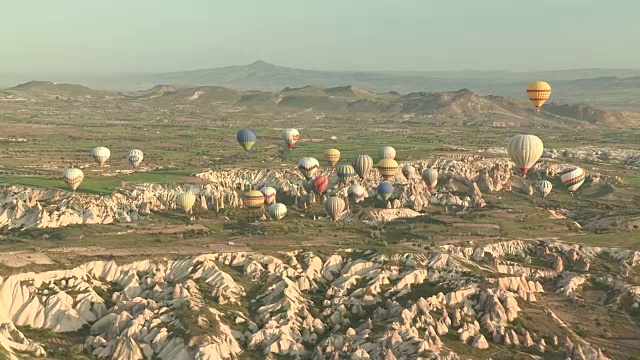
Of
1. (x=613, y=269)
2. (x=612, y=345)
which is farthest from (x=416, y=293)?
(x=613, y=269)

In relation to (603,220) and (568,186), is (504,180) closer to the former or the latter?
(568,186)

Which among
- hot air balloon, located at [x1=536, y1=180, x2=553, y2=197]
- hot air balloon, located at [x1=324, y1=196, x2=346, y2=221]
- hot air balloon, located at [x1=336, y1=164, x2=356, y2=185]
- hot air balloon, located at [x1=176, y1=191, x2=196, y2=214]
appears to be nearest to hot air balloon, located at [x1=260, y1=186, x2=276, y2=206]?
hot air balloon, located at [x1=324, y1=196, x2=346, y2=221]

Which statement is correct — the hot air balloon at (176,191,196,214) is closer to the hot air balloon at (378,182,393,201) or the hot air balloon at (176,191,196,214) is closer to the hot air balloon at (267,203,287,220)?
the hot air balloon at (267,203,287,220)

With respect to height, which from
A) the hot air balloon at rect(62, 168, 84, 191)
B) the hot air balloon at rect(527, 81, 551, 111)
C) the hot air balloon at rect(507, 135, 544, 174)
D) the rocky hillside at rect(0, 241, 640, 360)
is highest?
the hot air balloon at rect(527, 81, 551, 111)

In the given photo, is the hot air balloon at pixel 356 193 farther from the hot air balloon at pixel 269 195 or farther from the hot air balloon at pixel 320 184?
the hot air balloon at pixel 269 195

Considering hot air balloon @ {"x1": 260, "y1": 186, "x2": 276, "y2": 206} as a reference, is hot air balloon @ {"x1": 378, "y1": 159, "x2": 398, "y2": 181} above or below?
above
